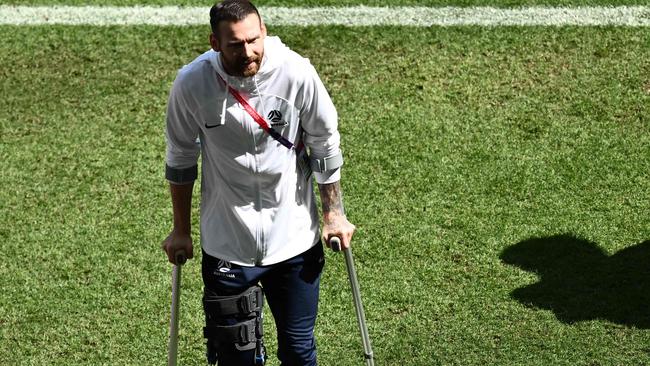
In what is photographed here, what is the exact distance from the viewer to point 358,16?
10242 mm

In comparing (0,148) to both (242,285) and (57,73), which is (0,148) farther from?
(242,285)

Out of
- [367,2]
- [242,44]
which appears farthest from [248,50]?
[367,2]

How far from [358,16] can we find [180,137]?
196 inches

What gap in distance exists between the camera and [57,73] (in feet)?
32.0

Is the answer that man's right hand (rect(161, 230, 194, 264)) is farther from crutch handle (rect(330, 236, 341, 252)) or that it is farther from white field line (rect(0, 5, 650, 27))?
white field line (rect(0, 5, 650, 27))

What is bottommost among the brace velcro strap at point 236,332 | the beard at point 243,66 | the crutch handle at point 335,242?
the brace velcro strap at point 236,332

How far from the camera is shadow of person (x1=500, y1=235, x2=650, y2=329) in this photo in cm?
720

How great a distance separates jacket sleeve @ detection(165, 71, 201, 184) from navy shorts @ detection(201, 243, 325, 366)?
427mm

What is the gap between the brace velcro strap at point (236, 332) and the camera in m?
5.69

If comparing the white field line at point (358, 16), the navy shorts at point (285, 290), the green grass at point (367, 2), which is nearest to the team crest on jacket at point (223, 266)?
the navy shorts at point (285, 290)

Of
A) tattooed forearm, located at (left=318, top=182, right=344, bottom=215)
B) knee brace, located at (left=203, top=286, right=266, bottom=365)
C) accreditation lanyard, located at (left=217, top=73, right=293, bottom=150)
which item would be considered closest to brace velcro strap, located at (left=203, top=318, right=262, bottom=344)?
knee brace, located at (left=203, top=286, right=266, bottom=365)

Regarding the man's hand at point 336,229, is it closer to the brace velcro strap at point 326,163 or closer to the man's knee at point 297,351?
the brace velcro strap at point 326,163

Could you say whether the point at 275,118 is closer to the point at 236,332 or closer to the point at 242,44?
the point at 242,44

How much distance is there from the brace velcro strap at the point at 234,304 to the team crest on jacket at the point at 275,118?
2.72 feet
